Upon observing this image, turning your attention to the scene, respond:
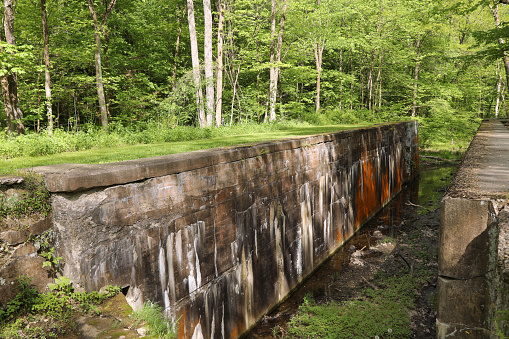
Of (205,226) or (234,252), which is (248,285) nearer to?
(234,252)

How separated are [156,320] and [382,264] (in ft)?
21.2

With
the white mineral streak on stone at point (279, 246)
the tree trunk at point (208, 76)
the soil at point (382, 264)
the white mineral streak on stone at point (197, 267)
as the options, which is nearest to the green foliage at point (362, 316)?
the soil at point (382, 264)

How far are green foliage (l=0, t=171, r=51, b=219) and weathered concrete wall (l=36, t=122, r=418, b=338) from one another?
0.38 ft

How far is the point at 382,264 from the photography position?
885 cm

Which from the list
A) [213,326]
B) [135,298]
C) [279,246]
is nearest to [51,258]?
[135,298]

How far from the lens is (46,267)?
3.60 m

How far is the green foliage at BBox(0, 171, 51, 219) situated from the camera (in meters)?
3.47

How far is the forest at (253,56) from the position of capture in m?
15.6

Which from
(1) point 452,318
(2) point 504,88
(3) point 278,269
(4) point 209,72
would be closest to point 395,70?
(2) point 504,88

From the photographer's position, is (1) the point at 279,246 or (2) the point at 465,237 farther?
(1) the point at 279,246

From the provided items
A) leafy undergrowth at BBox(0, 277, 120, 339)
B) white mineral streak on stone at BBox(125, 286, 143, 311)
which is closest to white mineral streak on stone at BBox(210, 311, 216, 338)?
white mineral streak on stone at BBox(125, 286, 143, 311)

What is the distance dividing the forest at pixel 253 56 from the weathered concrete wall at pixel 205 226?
278 inches

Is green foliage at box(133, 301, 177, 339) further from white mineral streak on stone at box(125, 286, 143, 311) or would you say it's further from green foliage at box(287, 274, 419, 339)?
green foliage at box(287, 274, 419, 339)

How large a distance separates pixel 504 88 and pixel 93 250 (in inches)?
1549
